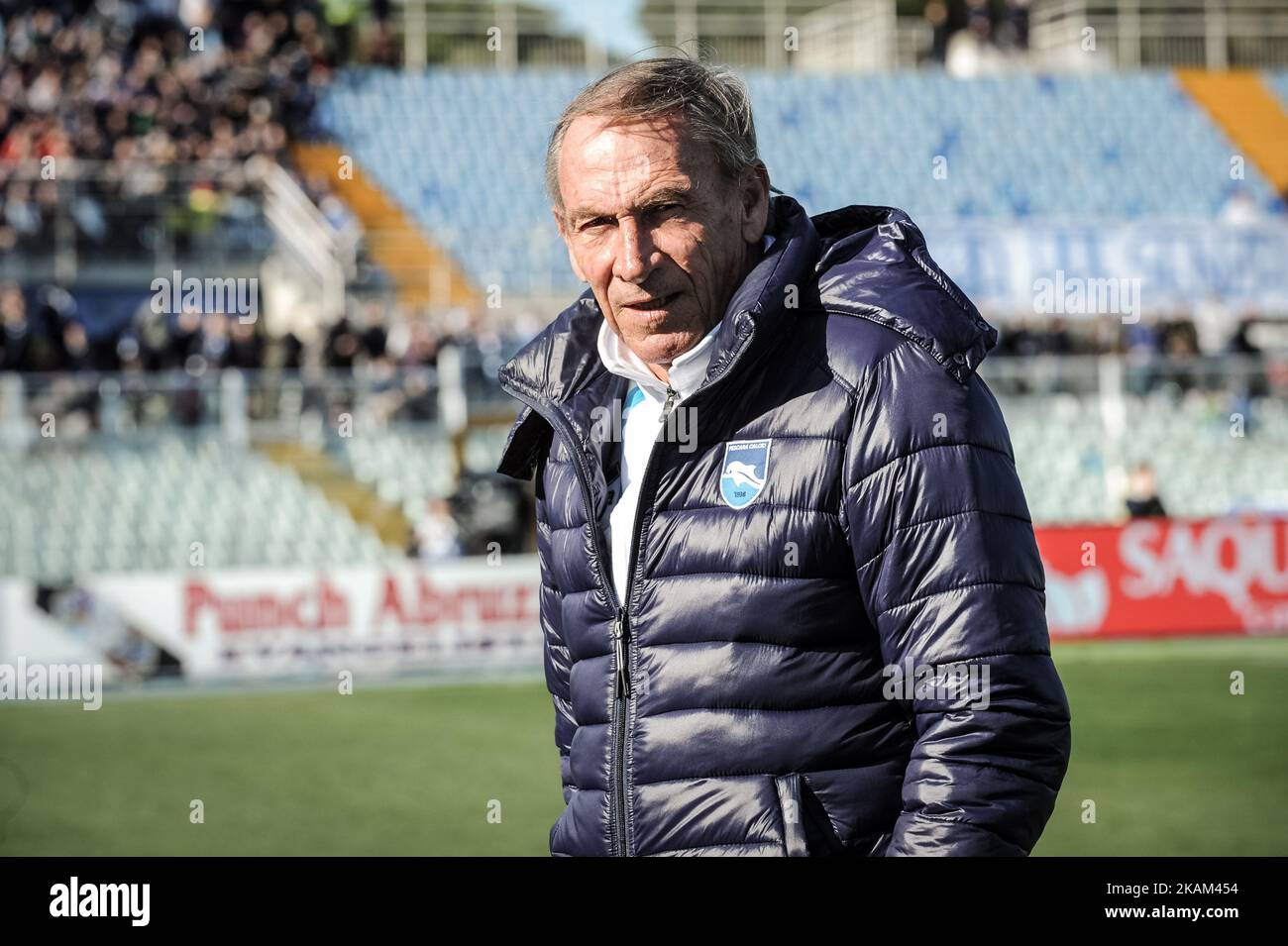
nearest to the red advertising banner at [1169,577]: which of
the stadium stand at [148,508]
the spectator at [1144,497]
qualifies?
the spectator at [1144,497]

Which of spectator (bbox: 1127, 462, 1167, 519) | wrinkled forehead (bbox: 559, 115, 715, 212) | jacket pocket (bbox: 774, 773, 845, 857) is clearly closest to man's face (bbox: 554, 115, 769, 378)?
wrinkled forehead (bbox: 559, 115, 715, 212)

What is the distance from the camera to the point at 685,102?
7.95ft

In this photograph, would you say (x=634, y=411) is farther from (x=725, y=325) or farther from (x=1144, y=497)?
(x=1144, y=497)

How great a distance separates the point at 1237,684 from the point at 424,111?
58.4 feet

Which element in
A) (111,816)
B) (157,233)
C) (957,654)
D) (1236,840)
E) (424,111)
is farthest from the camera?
(424,111)

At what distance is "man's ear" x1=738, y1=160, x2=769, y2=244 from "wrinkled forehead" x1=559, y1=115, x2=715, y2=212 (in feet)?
0.37

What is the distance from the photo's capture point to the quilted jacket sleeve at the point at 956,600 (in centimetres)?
220

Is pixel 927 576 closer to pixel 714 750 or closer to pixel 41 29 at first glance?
pixel 714 750

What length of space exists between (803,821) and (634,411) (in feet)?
2.39

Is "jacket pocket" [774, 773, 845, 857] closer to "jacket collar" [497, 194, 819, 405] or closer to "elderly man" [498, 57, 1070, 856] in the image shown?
"elderly man" [498, 57, 1070, 856]

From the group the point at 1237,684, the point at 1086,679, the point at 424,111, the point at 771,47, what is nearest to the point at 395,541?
the point at 1086,679

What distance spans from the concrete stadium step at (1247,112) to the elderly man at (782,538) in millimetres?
28553

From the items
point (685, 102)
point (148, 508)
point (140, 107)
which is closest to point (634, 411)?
point (685, 102)

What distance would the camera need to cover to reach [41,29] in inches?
858
